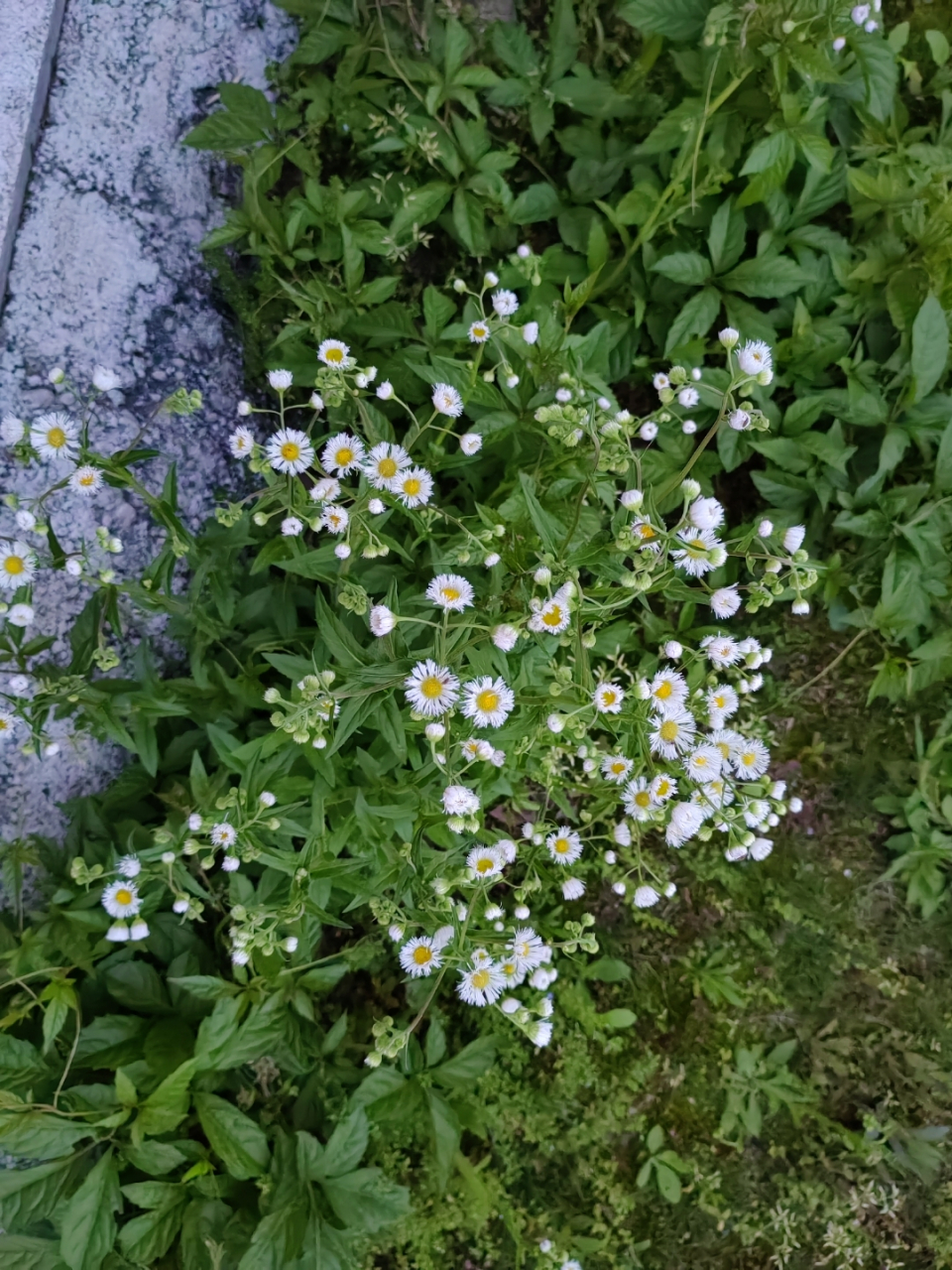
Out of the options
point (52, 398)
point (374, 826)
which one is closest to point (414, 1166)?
point (374, 826)

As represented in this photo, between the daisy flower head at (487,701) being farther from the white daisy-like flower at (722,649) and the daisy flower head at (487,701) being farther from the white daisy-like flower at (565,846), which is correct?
the white daisy-like flower at (565,846)

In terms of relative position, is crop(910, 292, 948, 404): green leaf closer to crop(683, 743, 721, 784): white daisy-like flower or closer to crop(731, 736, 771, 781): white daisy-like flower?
crop(731, 736, 771, 781): white daisy-like flower

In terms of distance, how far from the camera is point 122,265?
Result: 8.77 feet

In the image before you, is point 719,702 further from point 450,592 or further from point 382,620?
point 382,620

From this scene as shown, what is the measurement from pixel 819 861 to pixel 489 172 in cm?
248

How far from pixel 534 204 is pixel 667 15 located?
58 cm

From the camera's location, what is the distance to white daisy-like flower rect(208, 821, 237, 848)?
1878 millimetres

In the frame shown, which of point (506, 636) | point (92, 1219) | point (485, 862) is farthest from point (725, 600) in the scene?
point (92, 1219)

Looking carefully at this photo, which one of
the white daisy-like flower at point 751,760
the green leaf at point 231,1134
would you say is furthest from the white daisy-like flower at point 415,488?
the green leaf at point 231,1134

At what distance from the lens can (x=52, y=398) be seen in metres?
2.57

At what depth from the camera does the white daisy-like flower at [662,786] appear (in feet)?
5.77

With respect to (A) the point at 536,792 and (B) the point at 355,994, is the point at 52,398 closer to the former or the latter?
(A) the point at 536,792

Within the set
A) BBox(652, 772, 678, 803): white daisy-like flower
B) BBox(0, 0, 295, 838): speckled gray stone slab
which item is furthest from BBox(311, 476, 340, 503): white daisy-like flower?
BBox(0, 0, 295, 838): speckled gray stone slab

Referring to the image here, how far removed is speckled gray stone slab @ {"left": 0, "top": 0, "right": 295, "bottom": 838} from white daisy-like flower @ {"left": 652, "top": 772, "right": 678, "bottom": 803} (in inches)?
66.7
